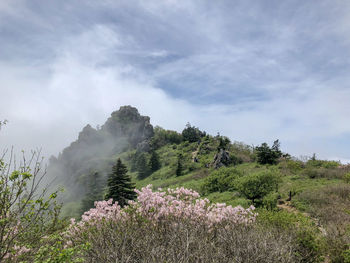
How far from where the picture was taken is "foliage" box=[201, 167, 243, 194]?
79.5 feet

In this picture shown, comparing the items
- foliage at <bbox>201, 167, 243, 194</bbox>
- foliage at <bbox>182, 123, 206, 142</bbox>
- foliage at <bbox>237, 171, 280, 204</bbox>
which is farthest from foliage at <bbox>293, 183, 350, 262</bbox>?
foliage at <bbox>182, 123, 206, 142</bbox>

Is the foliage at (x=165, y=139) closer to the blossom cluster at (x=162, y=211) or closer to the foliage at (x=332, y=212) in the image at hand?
the foliage at (x=332, y=212)

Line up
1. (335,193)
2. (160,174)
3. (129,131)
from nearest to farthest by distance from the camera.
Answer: (335,193), (160,174), (129,131)

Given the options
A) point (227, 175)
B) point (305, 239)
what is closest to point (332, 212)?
point (305, 239)

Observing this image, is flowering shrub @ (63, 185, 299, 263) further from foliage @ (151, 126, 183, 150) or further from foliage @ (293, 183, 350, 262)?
foliage @ (151, 126, 183, 150)

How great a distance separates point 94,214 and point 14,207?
3.38m

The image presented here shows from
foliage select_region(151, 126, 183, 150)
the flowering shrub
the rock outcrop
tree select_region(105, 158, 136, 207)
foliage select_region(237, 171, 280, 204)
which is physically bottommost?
tree select_region(105, 158, 136, 207)

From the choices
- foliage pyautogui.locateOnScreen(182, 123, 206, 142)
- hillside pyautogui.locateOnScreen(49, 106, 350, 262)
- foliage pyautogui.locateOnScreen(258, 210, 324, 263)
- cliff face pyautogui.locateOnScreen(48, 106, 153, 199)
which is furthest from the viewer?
cliff face pyautogui.locateOnScreen(48, 106, 153, 199)

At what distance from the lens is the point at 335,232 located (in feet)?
25.5

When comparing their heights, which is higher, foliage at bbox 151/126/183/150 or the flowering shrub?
foliage at bbox 151/126/183/150

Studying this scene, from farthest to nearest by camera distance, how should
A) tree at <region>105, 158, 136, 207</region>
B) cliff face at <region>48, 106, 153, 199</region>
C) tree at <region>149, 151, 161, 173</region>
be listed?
cliff face at <region>48, 106, 153, 199</region> → tree at <region>149, 151, 161, 173</region> → tree at <region>105, 158, 136, 207</region>

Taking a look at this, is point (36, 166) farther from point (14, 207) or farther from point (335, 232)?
point (335, 232)

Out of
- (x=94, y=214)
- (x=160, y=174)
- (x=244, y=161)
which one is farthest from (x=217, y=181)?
(x=160, y=174)

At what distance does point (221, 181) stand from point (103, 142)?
79666 millimetres
